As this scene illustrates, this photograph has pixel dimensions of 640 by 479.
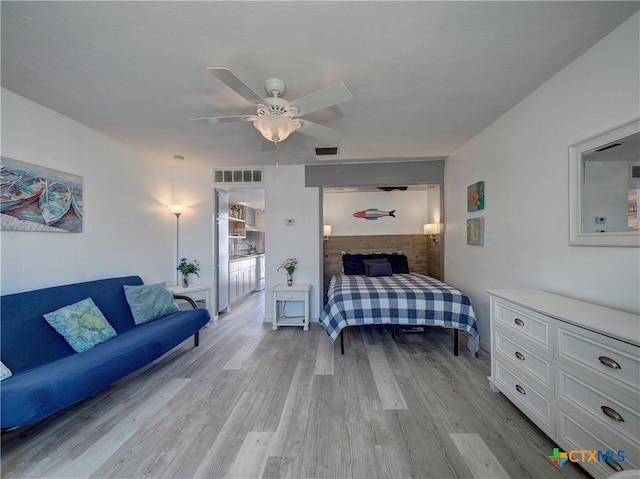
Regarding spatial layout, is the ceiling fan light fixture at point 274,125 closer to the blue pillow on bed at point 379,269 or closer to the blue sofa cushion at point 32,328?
the blue sofa cushion at point 32,328

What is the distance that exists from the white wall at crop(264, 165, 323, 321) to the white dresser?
105 inches

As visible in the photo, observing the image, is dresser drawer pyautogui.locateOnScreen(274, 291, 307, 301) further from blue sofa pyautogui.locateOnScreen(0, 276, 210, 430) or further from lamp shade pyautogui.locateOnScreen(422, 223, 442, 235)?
lamp shade pyautogui.locateOnScreen(422, 223, 442, 235)

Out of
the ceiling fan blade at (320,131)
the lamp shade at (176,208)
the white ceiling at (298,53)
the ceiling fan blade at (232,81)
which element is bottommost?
the lamp shade at (176,208)

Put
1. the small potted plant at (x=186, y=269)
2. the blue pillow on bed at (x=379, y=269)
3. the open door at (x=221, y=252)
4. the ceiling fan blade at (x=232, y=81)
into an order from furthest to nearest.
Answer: the blue pillow on bed at (x=379, y=269) < the open door at (x=221, y=252) < the small potted plant at (x=186, y=269) < the ceiling fan blade at (x=232, y=81)

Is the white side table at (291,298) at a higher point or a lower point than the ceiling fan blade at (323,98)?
lower

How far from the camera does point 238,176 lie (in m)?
4.17

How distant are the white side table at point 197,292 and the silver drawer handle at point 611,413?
3.98m

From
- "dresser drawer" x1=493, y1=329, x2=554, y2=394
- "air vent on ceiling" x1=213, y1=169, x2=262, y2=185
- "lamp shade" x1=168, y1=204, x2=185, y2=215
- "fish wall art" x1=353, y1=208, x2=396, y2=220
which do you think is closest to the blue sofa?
"lamp shade" x1=168, y1=204, x2=185, y2=215

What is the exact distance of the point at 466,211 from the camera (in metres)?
A: 3.32

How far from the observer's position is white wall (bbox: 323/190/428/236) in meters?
5.42

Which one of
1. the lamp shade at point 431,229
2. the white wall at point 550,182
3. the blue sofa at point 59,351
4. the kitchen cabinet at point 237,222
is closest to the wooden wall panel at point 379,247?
the lamp shade at point 431,229

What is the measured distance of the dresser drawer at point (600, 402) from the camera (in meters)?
1.13

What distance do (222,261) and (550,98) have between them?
177 inches

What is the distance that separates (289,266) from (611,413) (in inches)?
134
